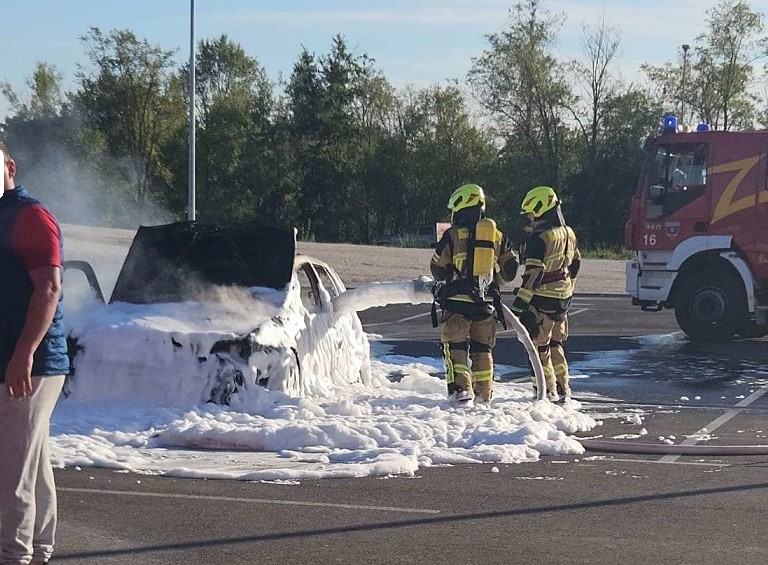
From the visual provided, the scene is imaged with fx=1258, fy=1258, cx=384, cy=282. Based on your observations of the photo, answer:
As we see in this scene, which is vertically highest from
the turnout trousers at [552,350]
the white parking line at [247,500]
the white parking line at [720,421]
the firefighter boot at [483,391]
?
the turnout trousers at [552,350]

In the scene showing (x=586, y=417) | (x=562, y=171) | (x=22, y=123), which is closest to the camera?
(x=586, y=417)

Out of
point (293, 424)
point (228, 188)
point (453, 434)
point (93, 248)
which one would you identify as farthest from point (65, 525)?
point (228, 188)

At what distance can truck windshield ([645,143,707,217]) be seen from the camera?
56.0 feet

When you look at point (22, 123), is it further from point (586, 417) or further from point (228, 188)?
point (586, 417)

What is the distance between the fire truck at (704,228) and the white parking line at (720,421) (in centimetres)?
440

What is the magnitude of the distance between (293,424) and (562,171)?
176 feet

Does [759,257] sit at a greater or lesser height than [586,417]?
greater

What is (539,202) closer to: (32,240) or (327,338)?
(327,338)

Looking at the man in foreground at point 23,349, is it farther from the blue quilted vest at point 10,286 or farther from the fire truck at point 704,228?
the fire truck at point 704,228

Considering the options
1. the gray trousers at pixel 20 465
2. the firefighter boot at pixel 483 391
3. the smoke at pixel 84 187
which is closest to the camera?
the gray trousers at pixel 20 465

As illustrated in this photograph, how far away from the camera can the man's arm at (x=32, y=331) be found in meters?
4.96

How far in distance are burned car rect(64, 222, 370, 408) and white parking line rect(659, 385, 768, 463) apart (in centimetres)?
289

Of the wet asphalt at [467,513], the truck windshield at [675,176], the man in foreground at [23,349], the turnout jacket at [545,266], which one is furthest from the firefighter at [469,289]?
the truck windshield at [675,176]

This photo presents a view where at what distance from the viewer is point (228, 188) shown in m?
58.6
